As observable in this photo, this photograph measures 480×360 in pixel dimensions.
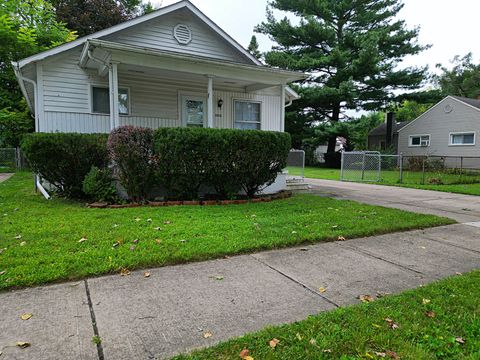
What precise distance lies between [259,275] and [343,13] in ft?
88.5

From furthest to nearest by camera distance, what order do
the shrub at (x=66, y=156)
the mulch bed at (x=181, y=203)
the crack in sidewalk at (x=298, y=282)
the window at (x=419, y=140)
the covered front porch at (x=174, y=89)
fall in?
the window at (x=419, y=140), the covered front porch at (x=174, y=89), the shrub at (x=66, y=156), the mulch bed at (x=181, y=203), the crack in sidewalk at (x=298, y=282)

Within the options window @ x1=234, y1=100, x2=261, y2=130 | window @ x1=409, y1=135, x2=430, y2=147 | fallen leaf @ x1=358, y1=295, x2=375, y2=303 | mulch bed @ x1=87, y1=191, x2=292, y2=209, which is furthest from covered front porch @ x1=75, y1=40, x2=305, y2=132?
window @ x1=409, y1=135, x2=430, y2=147

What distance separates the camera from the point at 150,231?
4.88 m

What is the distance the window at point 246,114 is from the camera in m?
12.3

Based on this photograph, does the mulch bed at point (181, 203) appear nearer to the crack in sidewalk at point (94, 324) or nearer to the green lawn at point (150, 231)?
the green lawn at point (150, 231)

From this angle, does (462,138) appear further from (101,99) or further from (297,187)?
(101,99)

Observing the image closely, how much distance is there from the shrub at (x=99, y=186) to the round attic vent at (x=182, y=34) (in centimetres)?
597

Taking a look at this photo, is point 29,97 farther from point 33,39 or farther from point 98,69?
point 33,39

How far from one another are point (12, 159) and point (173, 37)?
1668cm

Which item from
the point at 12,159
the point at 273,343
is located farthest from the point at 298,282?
the point at 12,159

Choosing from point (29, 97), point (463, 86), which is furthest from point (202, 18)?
point (463, 86)

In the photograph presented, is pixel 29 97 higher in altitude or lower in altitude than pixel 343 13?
lower

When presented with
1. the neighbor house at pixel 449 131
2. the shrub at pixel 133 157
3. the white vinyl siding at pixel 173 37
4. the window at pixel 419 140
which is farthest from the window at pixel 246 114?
the window at pixel 419 140

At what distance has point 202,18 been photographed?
36.5 ft
